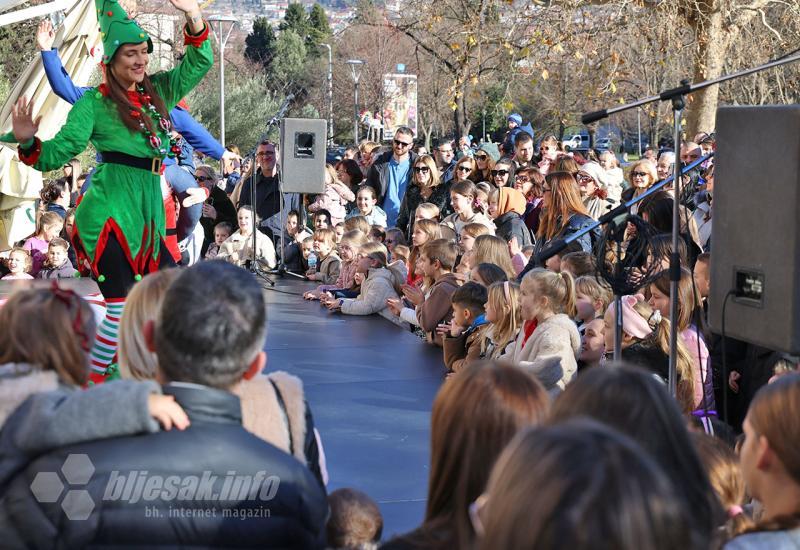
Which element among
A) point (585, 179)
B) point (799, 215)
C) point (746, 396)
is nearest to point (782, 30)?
point (585, 179)

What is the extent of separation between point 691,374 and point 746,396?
1.41 ft

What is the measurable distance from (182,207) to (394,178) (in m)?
3.98

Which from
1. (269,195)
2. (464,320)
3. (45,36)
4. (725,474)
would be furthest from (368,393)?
(269,195)

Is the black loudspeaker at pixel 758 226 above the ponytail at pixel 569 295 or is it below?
above

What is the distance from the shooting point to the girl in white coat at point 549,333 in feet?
15.7

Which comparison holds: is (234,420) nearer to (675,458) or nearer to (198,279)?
(198,279)

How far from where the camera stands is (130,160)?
16.0 ft

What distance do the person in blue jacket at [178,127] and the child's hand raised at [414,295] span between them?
1419 mm

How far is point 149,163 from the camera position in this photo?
16.2 feet

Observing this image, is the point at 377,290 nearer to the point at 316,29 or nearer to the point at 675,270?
the point at 675,270

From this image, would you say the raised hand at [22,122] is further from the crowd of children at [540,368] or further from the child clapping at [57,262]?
the child clapping at [57,262]

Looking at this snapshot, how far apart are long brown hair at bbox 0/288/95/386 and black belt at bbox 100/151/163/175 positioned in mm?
2641

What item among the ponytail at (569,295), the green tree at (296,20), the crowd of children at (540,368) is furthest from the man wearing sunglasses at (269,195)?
the green tree at (296,20)

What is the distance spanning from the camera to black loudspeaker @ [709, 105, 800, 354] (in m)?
3.23
